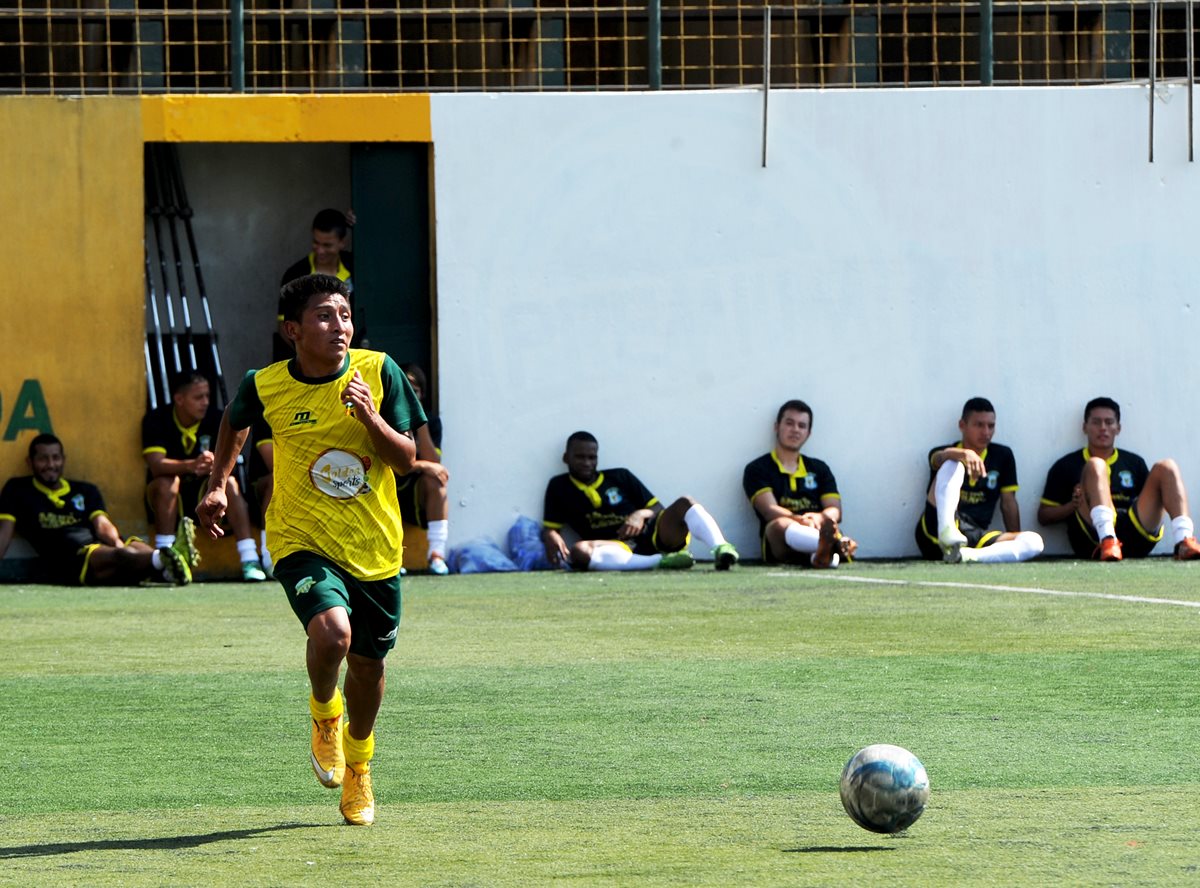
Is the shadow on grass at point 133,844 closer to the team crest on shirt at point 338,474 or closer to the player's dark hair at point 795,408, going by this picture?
the team crest on shirt at point 338,474

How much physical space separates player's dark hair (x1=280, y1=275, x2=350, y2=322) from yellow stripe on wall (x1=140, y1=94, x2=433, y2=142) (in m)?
10.1

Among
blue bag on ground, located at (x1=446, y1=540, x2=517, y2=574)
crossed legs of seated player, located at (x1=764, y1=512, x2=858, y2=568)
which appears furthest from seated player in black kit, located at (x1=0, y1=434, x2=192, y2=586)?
crossed legs of seated player, located at (x1=764, y1=512, x2=858, y2=568)

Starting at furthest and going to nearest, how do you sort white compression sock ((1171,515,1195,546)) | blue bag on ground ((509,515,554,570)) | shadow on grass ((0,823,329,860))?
1. blue bag on ground ((509,515,554,570))
2. white compression sock ((1171,515,1195,546))
3. shadow on grass ((0,823,329,860))

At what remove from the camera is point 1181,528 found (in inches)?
591

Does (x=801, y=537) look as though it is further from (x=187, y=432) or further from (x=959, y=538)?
(x=187, y=432)

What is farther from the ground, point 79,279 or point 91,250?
point 91,250


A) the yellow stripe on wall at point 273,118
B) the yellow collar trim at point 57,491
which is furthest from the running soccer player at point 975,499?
the yellow collar trim at point 57,491

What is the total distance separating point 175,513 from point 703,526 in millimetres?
4160

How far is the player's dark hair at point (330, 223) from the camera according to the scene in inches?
618

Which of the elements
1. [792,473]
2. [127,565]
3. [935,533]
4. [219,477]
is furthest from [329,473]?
[935,533]

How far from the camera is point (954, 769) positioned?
609cm

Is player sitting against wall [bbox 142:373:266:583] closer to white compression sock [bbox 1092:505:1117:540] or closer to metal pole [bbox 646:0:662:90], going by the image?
metal pole [bbox 646:0:662:90]

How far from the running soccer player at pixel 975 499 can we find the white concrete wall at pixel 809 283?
0.37 metres

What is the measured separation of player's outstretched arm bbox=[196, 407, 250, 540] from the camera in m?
6.00
